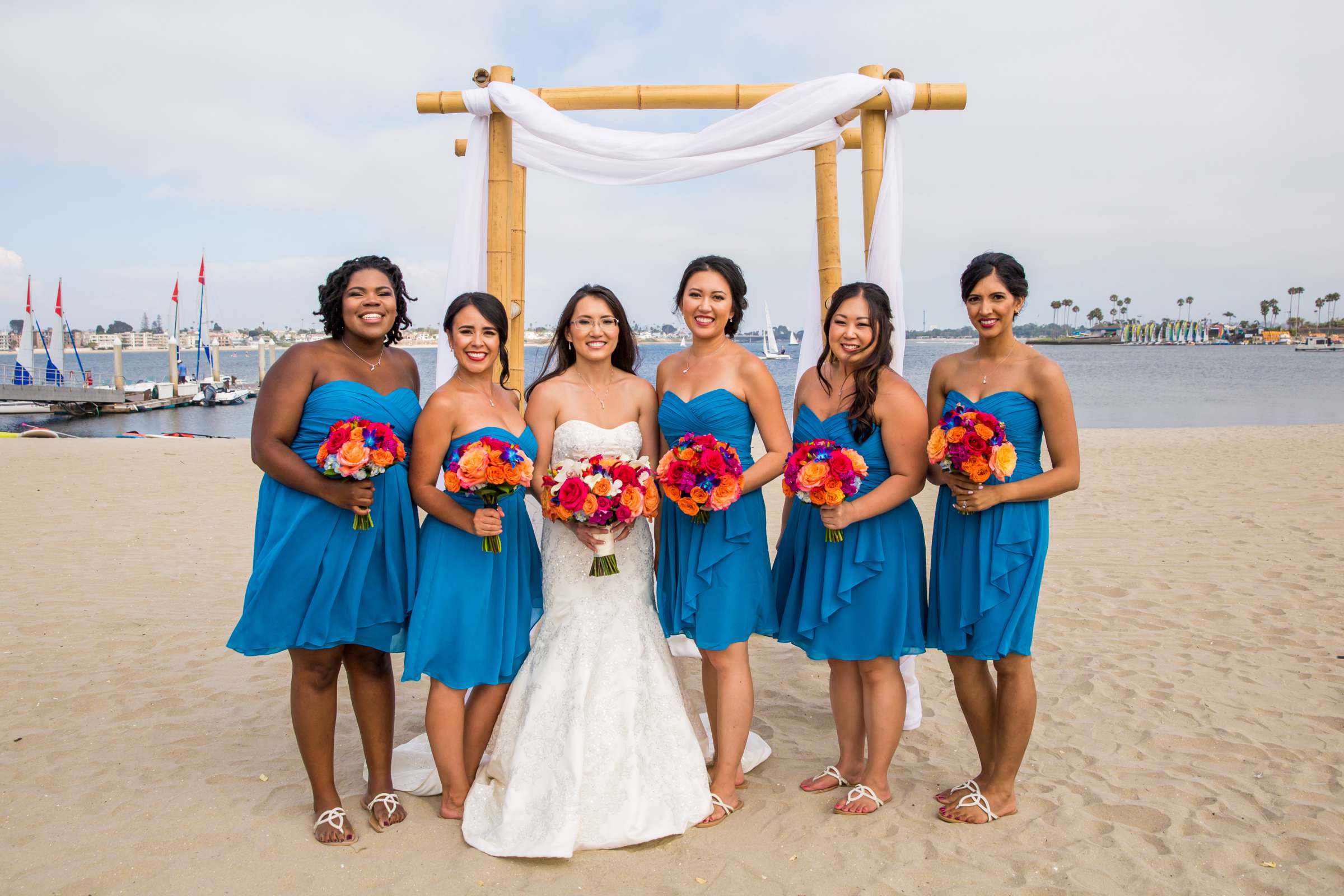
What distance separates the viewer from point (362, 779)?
170 inches

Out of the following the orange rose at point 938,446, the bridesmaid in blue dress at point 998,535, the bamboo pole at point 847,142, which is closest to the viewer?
the orange rose at point 938,446

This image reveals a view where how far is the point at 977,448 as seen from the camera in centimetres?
335

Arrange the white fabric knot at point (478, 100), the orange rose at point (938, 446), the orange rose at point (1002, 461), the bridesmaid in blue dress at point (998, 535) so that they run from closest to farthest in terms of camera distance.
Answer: the orange rose at point (1002, 461)
the orange rose at point (938, 446)
the bridesmaid in blue dress at point (998, 535)
the white fabric knot at point (478, 100)

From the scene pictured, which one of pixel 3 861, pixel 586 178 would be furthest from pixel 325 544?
pixel 586 178

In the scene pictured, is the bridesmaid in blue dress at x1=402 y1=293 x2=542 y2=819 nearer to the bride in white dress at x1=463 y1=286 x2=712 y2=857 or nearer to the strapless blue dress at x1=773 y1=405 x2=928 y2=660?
the bride in white dress at x1=463 y1=286 x2=712 y2=857

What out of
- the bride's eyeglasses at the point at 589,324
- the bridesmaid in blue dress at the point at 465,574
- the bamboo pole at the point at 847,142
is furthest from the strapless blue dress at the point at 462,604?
the bamboo pole at the point at 847,142

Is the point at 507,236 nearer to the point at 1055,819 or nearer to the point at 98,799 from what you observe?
the point at 98,799

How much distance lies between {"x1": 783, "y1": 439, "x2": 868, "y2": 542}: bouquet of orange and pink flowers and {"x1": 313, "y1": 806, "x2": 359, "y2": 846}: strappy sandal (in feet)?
7.63

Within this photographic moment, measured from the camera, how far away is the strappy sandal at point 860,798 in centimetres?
384

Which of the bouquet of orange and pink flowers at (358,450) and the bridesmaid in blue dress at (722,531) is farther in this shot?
the bridesmaid in blue dress at (722,531)

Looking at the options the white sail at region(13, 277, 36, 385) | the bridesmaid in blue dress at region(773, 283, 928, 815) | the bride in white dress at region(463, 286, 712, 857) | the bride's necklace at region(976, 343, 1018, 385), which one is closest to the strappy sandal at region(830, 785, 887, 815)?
the bridesmaid in blue dress at region(773, 283, 928, 815)

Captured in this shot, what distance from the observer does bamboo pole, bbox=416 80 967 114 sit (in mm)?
5309

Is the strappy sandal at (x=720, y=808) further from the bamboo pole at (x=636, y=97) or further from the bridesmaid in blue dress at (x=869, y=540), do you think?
the bamboo pole at (x=636, y=97)

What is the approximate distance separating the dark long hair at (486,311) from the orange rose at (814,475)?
1367mm
